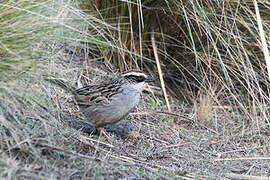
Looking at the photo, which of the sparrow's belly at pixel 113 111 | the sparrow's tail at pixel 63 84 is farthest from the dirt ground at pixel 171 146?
the sparrow's tail at pixel 63 84

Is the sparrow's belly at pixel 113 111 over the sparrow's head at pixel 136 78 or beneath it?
beneath

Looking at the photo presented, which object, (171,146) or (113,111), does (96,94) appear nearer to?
(113,111)

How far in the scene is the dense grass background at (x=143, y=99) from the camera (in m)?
3.87

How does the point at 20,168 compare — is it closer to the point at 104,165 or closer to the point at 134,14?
the point at 104,165

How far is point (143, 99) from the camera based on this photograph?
609 centimetres

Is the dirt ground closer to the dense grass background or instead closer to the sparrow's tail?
the dense grass background

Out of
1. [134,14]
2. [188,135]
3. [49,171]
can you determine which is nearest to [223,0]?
[134,14]

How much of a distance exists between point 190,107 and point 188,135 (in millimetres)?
978

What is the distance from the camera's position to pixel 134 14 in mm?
5980

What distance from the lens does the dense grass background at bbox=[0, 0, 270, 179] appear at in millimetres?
3867

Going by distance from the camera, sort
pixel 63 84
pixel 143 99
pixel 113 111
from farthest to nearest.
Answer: pixel 143 99
pixel 113 111
pixel 63 84

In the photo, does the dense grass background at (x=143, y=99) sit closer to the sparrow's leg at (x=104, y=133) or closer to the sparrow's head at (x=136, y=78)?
the sparrow's leg at (x=104, y=133)

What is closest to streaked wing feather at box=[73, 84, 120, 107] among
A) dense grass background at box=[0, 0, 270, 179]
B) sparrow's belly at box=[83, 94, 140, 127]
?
sparrow's belly at box=[83, 94, 140, 127]

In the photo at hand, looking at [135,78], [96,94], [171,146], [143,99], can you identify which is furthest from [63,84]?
[143,99]
